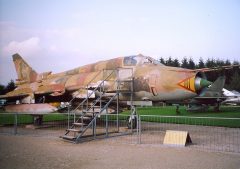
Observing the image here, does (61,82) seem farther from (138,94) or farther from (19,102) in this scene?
(138,94)

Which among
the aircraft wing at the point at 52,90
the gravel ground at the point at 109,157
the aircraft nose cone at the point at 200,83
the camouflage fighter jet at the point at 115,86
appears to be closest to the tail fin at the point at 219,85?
the camouflage fighter jet at the point at 115,86

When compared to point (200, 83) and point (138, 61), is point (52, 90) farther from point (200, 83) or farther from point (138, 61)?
point (200, 83)

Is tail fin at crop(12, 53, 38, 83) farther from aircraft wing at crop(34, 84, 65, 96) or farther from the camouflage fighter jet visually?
aircraft wing at crop(34, 84, 65, 96)

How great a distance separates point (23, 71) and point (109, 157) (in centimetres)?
1464

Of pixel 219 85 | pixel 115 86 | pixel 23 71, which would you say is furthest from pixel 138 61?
pixel 219 85

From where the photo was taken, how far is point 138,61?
12.8m

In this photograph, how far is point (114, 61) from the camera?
13602mm

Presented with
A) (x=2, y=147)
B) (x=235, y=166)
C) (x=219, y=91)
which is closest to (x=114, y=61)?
(x=2, y=147)

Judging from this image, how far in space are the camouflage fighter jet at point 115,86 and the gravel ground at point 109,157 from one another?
318 cm

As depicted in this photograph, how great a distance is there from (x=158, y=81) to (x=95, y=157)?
5.35 metres

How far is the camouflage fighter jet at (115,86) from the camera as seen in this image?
1073cm

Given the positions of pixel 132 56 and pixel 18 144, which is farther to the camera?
pixel 132 56

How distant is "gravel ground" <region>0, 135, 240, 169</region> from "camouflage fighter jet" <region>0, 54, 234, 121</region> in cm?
318

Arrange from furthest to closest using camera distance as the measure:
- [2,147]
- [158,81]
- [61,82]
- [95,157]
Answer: [61,82] < [158,81] < [2,147] < [95,157]
